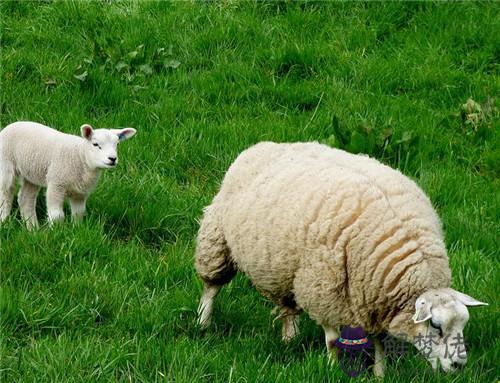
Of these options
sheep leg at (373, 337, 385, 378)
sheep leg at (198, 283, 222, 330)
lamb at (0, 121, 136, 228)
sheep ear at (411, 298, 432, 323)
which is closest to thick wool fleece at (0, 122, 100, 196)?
lamb at (0, 121, 136, 228)

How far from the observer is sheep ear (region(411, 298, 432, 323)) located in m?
3.73

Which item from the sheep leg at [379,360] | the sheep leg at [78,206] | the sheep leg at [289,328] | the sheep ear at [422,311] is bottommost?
the sheep leg at [289,328]

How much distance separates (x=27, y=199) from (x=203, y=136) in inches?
54.5

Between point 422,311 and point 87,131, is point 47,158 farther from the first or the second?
point 422,311

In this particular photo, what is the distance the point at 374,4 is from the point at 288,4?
0.78m

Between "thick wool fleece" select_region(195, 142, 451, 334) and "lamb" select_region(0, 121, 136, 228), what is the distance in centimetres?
114

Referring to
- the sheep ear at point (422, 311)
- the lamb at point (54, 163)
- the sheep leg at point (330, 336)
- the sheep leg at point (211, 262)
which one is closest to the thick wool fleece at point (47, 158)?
the lamb at point (54, 163)

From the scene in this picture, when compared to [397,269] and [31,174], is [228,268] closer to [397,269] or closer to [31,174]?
[397,269]

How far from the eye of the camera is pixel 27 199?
19.1 ft

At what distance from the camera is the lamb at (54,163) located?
17.6 feet

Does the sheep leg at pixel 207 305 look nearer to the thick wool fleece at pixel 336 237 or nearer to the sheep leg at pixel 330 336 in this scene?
the thick wool fleece at pixel 336 237

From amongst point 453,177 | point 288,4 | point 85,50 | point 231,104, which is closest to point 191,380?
point 453,177

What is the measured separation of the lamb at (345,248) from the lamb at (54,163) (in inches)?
44.5

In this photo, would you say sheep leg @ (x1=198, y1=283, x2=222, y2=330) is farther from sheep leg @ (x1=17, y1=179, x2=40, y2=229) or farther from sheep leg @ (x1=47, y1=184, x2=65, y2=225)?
sheep leg @ (x1=17, y1=179, x2=40, y2=229)
